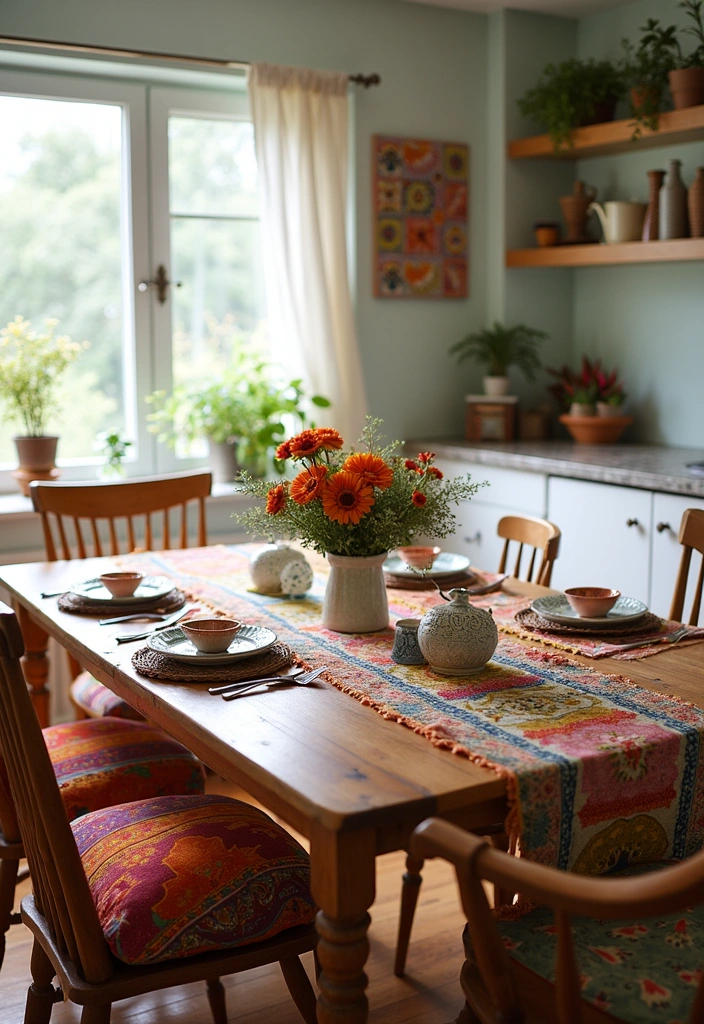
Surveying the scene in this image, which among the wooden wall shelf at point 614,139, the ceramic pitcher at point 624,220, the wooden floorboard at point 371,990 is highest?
the wooden wall shelf at point 614,139

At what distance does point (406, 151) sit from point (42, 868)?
3129 mm

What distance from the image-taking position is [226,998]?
7.30ft

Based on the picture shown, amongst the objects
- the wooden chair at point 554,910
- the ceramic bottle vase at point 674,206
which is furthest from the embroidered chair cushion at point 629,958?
the ceramic bottle vase at point 674,206

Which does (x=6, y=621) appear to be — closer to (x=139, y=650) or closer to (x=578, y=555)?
(x=139, y=650)

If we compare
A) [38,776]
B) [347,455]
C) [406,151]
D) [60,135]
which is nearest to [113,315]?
[60,135]

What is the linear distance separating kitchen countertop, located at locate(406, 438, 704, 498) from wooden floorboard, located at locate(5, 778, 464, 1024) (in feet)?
4.40

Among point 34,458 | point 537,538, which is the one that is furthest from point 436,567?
point 34,458

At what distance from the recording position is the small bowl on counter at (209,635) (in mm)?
1748

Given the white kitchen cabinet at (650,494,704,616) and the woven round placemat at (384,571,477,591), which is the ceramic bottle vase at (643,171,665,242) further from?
the woven round placemat at (384,571,477,591)

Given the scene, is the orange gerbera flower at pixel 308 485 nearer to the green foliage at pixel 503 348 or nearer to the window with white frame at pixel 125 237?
the window with white frame at pixel 125 237

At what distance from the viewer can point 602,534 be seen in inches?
131

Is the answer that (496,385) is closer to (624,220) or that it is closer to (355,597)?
(624,220)

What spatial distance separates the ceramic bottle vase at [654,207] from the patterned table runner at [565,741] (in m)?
2.21

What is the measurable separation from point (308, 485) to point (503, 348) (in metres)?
2.42
